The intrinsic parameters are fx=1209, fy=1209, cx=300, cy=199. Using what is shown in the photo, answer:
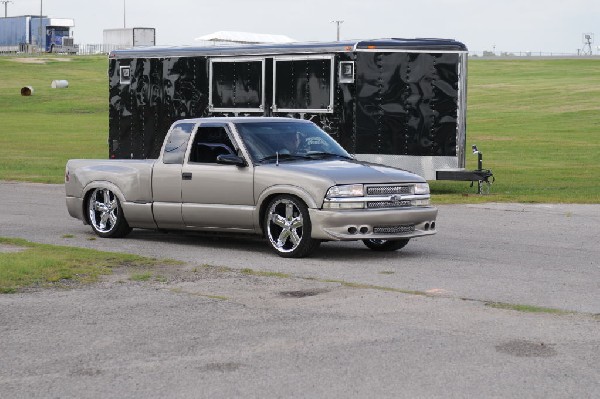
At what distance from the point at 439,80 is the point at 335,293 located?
11.4 meters

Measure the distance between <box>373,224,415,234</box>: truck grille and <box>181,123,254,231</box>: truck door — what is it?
1540mm

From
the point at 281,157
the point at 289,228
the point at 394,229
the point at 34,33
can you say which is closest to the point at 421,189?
the point at 394,229

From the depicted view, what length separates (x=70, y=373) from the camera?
7.70 metres

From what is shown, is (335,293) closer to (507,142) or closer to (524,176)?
(524,176)

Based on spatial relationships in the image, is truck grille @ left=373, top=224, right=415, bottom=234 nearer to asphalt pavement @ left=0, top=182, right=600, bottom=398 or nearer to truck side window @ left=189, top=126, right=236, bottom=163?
asphalt pavement @ left=0, top=182, right=600, bottom=398

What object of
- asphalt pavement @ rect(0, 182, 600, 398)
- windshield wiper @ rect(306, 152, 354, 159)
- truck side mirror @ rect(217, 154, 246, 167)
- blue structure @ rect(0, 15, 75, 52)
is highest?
blue structure @ rect(0, 15, 75, 52)

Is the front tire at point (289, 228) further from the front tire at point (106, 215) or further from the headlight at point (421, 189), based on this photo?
the front tire at point (106, 215)

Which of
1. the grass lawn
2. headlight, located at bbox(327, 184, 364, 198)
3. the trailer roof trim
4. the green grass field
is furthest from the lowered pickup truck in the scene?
the green grass field

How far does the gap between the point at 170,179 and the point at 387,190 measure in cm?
289

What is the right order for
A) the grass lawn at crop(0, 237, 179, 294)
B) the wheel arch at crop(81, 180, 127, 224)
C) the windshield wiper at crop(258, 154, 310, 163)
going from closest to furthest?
1. the grass lawn at crop(0, 237, 179, 294)
2. the windshield wiper at crop(258, 154, 310, 163)
3. the wheel arch at crop(81, 180, 127, 224)

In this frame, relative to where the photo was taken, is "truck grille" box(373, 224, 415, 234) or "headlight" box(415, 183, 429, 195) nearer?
"truck grille" box(373, 224, 415, 234)

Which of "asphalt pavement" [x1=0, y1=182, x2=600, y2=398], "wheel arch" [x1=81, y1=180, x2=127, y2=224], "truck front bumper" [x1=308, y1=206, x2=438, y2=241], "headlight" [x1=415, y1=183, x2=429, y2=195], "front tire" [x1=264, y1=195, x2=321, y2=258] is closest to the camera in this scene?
"asphalt pavement" [x1=0, y1=182, x2=600, y2=398]

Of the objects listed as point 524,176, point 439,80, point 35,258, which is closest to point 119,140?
point 439,80

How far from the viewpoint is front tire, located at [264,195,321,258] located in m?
13.4
